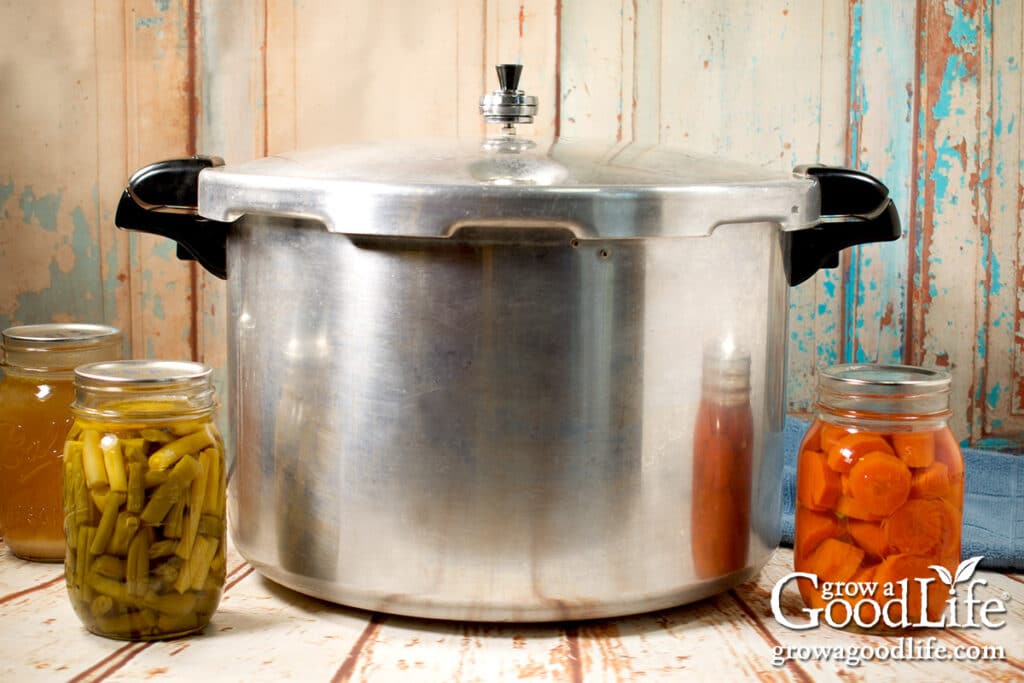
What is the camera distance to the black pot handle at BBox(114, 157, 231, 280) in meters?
0.83

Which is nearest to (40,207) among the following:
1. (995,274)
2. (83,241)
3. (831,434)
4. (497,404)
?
(83,241)

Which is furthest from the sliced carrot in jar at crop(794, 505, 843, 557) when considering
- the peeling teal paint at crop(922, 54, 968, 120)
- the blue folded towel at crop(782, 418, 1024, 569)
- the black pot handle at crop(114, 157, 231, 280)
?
the peeling teal paint at crop(922, 54, 968, 120)

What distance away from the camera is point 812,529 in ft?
2.55

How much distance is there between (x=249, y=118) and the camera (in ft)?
3.87

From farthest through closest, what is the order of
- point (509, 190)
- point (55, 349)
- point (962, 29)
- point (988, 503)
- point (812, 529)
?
point (962, 29)
point (988, 503)
point (55, 349)
point (812, 529)
point (509, 190)

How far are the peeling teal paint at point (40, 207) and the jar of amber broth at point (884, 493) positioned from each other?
779 millimetres

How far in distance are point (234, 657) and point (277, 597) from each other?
0.12 meters

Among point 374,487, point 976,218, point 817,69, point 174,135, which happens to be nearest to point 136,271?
point 174,135

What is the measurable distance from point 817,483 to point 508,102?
312 millimetres

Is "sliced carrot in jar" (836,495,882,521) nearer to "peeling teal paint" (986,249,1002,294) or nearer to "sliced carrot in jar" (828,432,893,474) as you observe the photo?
"sliced carrot in jar" (828,432,893,474)

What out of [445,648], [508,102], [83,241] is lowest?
[445,648]

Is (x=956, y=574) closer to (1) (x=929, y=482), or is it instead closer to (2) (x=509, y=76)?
(1) (x=929, y=482)

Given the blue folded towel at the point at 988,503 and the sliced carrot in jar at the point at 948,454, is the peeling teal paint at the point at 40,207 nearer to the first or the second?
the blue folded towel at the point at 988,503

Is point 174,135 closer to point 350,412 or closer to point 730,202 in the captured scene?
point 350,412
